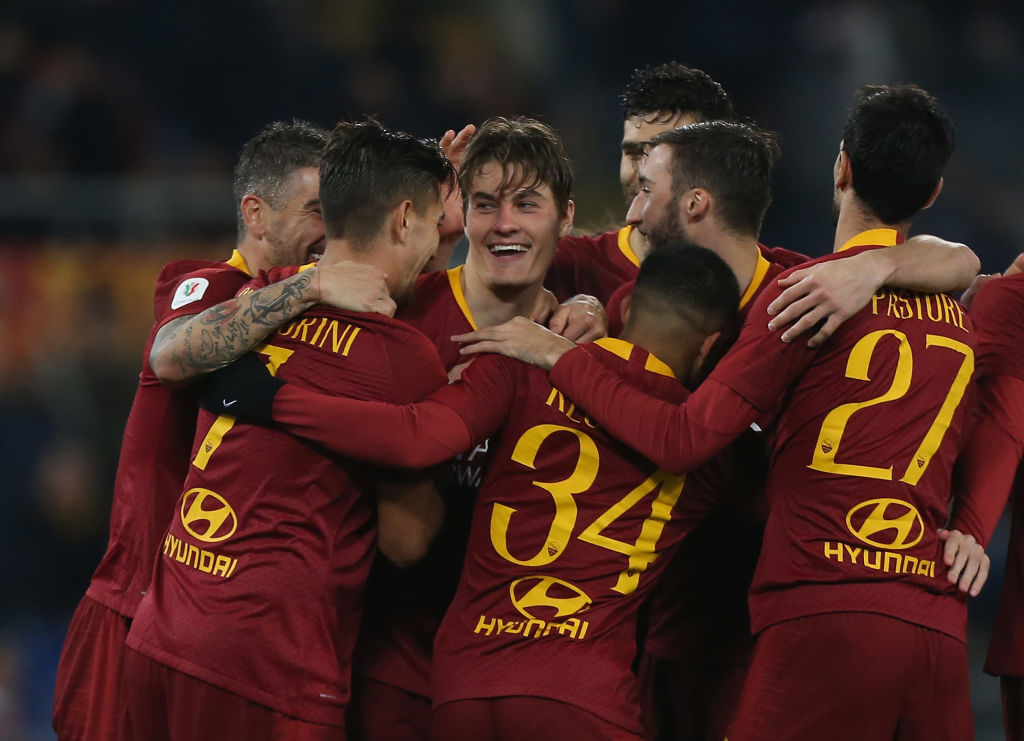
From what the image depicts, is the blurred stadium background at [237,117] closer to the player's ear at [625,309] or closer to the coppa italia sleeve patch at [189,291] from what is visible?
the coppa italia sleeve patch at [189,291]

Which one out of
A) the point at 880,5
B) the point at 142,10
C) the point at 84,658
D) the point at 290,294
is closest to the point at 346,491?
the point at 290,294

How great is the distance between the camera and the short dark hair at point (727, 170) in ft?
12.8

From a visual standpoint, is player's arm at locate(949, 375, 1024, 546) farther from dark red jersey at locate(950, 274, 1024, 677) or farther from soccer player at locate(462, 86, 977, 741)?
soccer player at locate(462, 86, 977, 741)

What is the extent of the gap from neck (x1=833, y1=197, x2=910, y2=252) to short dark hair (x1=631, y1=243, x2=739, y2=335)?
0.42 m

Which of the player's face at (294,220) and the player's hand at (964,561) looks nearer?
the player's hand at (964,561)

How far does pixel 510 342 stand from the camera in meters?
3.56

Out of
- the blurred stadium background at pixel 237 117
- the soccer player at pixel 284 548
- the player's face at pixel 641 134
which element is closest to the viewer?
the soccer player at pixel 284 548

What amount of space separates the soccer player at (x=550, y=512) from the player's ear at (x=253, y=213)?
0.97 meters

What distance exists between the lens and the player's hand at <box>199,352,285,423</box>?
337cm

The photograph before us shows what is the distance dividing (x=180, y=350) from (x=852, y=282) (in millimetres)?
1895

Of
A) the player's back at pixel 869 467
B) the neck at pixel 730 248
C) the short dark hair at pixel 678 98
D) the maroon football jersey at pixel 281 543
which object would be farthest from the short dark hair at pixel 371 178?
the short dark hair at pixel 678 98

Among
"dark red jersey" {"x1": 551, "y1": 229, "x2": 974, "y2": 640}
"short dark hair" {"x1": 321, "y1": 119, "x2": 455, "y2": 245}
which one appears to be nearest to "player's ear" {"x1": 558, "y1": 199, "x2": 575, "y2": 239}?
"short dark hair" {"x1": 321, "y1": 119, "x2": 455, "y2": 245}

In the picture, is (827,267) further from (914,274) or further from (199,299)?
(199,299)

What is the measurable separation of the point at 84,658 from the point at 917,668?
262 cm
